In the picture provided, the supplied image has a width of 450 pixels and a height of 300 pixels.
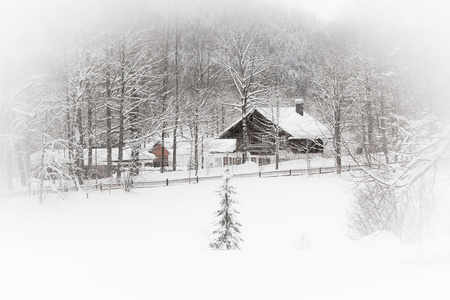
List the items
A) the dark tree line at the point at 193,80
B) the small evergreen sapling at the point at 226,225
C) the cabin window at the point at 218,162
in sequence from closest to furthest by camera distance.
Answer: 1. the dark tree line at the point at 193,80
2. the small evergreen sapling at the point at 226,225
3. the cabin window at the point at 218,162

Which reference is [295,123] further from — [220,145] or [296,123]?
[220,145]

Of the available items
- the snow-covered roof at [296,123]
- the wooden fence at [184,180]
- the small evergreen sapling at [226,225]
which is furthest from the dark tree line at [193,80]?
the small evergreen sapling at [226,225]

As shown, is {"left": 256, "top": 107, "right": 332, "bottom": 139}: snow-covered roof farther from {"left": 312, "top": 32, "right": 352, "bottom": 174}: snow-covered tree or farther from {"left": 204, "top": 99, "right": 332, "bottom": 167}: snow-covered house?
{"left": 312, "top": 32, "right": 352, "bottom": 174}: snow-covered tree

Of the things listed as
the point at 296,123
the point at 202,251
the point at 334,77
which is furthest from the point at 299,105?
the point at 202,251

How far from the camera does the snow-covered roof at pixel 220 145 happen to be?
11.3 meters

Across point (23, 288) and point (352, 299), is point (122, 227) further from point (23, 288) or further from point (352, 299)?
point (352, 299)

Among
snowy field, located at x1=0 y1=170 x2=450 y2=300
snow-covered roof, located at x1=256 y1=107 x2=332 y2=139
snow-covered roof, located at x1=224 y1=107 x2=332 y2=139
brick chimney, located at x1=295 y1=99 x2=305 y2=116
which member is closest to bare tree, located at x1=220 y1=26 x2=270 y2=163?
snow-covered roof, located at x1=224 y1=107 x2=332 y2=139

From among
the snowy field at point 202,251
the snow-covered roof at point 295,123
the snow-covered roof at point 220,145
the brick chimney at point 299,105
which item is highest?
the brick chimney at point 299,105

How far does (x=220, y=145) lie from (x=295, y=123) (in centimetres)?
399

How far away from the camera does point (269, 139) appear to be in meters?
11.9

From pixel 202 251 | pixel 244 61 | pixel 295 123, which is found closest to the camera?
pixel 202 251

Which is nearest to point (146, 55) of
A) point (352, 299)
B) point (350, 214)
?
point (350, 214)

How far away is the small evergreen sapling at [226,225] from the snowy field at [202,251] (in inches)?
14.6

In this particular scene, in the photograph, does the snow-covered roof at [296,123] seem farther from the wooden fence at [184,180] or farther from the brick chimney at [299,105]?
the wooden fence at [184,180]
